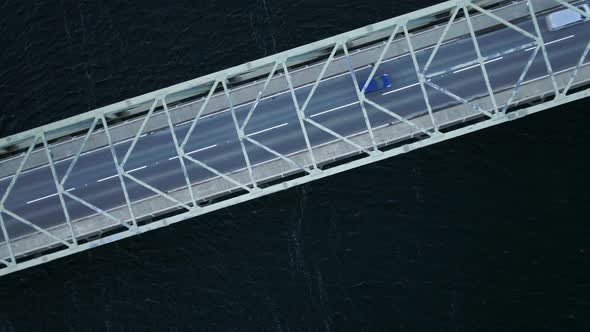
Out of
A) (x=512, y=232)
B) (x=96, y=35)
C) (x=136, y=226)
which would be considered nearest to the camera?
(x=136, y=226)

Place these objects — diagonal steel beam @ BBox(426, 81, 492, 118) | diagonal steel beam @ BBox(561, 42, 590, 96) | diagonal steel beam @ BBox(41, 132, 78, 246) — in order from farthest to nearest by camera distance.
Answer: diagonal steel beam @ BBox(41, 132, 78, 246), diagonal steel beam @ BBox(426, 81, 492, 118), diagonal steel beam @ BBox(561, 42, 590, 96)

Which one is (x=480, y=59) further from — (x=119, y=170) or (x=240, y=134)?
(x=119, y=170)

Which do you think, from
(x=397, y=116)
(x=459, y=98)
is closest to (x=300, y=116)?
(x=397, y=116)

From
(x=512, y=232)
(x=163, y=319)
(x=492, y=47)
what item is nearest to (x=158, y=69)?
(x=163, y=319)

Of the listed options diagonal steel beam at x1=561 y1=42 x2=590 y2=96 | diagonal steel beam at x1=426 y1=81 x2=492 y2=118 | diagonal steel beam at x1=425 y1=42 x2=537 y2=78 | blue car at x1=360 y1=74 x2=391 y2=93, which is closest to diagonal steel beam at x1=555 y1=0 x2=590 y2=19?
diagonal steel beam at x1=561 y1=42 x2=590 y2=96

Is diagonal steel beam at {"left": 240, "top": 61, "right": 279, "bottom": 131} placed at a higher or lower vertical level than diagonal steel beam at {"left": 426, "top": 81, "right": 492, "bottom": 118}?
higher

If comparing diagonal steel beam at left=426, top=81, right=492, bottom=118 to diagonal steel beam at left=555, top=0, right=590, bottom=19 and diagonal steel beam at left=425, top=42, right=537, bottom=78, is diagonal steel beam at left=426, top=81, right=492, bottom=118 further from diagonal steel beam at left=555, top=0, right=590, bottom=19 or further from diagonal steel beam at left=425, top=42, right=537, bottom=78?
diagonal steel beam at left=555, top=0, right=590, bottom=19

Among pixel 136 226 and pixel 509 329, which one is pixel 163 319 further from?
pixel 509 329
